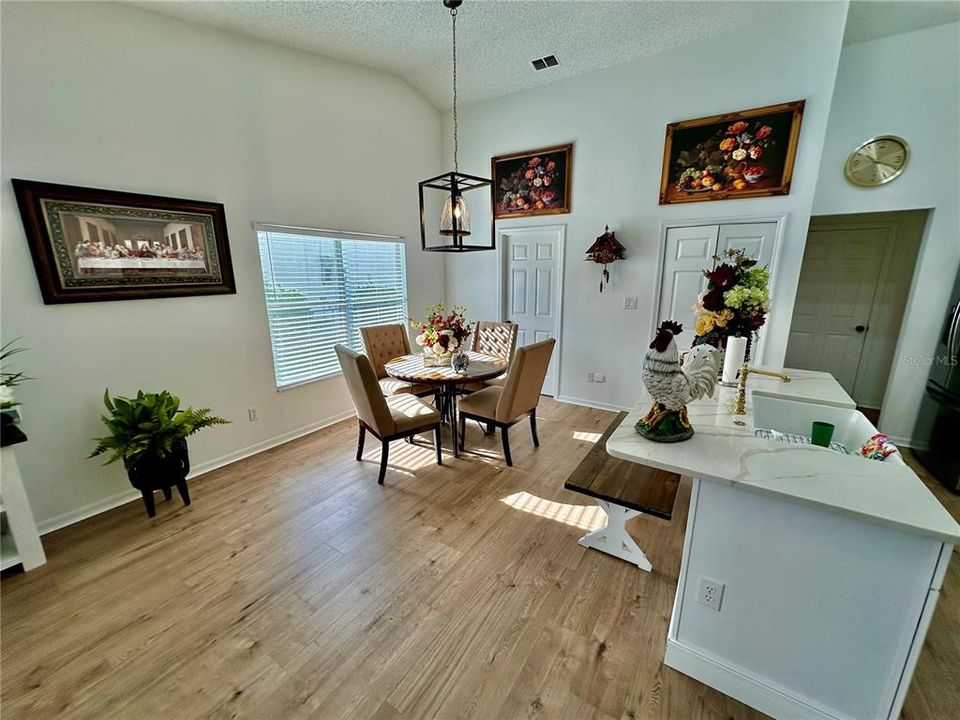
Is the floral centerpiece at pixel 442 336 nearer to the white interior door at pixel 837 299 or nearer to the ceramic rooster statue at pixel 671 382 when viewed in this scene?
the ceramic rooster statue at pixel 671 382

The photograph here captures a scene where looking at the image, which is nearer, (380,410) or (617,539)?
(617,539)

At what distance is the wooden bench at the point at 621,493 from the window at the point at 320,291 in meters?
2.78

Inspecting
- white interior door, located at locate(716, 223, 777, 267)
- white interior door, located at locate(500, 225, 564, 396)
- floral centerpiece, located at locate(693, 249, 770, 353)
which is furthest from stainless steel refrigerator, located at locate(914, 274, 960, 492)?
white interior door, located at locate(500, 225, 564, 396)

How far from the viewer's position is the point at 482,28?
3.07 m

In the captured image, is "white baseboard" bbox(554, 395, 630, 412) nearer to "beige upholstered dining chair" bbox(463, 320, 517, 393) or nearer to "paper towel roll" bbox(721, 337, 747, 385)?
"beige upholstered dining chair" bbox(463, 320, 517, 393)

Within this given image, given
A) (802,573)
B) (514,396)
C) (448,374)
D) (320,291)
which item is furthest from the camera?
(320,291)

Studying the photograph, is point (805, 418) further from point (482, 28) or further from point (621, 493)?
point (482, 28)

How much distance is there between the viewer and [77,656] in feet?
4.95

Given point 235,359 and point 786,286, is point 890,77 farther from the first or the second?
point 235,359

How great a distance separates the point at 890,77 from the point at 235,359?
579 centimetres

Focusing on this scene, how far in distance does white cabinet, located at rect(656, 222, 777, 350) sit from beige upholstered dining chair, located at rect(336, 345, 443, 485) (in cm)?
251

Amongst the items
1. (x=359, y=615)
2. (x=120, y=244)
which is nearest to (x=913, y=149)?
(x=359, y=615)

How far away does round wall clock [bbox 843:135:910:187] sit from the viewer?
2955 millimetres

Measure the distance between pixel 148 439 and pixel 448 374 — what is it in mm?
1935
